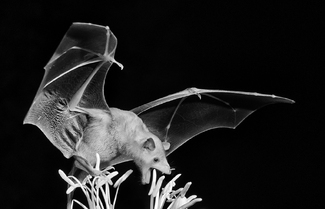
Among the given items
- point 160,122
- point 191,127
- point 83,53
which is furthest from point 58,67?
point 191,127

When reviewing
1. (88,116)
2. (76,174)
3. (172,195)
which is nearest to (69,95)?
(88,116)

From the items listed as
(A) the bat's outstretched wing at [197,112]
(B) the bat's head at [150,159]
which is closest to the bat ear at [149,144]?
(B) the bat's head at [150,159]

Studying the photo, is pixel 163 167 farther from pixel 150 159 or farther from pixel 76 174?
pixel 76 174

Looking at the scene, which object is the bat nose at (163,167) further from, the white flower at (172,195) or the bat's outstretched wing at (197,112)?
the bat's outstretched wing at (197,112)

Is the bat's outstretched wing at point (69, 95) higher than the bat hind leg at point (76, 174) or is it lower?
higher

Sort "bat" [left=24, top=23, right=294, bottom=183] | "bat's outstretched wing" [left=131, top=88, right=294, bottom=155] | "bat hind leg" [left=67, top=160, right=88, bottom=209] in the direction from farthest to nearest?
"bat's outstretched wing" [left=131, top=88, right=294, bottom=155] → "bat hind leg" [left=67, top=160, right=88, bottom=209] → "bat" [left=24, top=23, right=294, bottom=183]

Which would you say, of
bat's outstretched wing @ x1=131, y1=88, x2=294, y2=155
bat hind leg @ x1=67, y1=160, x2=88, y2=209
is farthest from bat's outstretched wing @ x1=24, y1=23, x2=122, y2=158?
bat's outstretched wing @ x1=131, y1=88, x2=294, y2=155

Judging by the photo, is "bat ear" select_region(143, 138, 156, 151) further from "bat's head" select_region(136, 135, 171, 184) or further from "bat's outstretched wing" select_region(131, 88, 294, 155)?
"bat's outstretched wing" select_region(131, 88, 294, 155)
